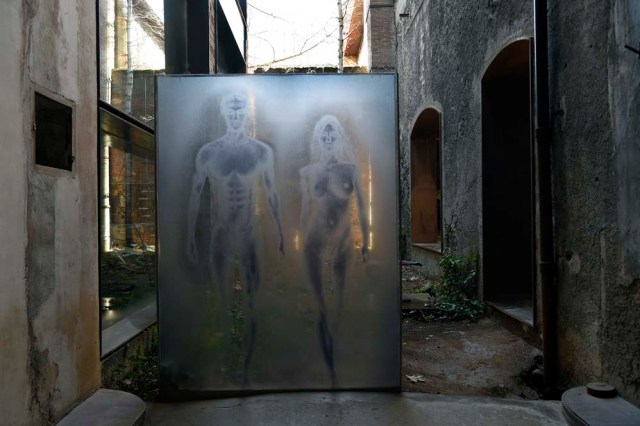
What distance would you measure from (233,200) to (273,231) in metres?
0.35

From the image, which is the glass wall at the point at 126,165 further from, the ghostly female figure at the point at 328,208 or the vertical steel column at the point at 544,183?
the vertical steel column at the point at 544,183

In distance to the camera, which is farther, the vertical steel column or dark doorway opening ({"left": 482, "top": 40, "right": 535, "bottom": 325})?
dark doorway opening ({"left": 482, "top": 40, "right": 535, "bottom": 325})

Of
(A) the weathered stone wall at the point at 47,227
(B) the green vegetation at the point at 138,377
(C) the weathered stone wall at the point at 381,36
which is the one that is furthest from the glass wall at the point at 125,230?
(C) the weathered stone wall at the point at 381,36

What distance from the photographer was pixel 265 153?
335cm

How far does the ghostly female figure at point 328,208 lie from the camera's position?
334cm

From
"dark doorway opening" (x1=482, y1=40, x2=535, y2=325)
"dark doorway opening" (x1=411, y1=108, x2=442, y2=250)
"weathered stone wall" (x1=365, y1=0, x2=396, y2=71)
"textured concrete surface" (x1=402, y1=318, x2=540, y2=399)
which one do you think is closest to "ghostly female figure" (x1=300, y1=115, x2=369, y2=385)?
"textured concrete surface" (x1=402, y1=318, x2=540, y2=399)

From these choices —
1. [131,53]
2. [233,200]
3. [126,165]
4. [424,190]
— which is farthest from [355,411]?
[424,190]

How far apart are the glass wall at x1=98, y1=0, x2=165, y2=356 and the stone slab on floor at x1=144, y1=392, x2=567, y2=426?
0.93m

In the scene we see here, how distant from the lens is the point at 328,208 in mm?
3344

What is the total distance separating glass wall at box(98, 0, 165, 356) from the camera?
4055 mm

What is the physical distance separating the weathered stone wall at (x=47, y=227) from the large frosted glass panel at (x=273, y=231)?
519 mm

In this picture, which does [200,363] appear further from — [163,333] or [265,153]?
[265,153]

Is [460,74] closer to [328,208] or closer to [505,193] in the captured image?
[505,193]

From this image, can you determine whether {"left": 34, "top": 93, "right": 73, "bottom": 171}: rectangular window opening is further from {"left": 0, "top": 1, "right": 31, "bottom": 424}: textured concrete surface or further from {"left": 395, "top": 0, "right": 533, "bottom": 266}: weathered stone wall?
{"left": 395, "top": 0, "right": 533, "bottom": 266}: weathered stone wall
